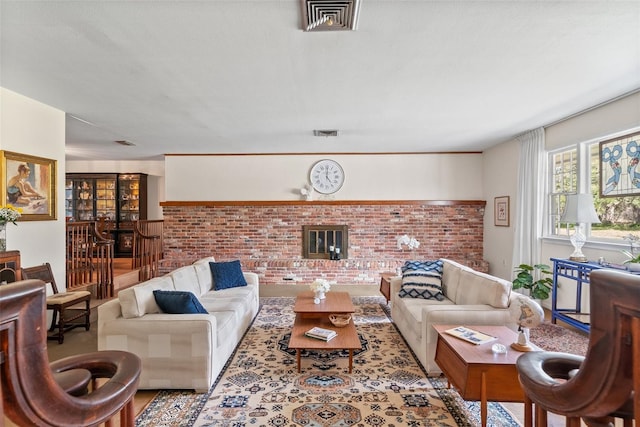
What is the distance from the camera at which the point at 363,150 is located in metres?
5.70

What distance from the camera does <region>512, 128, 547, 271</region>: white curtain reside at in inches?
170

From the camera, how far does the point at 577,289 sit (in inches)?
144

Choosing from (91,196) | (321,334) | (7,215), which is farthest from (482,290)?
(91,196)

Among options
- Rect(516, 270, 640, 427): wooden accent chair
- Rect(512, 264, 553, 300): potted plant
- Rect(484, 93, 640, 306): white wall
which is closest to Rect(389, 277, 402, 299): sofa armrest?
Rect(512, 264, 553, 300): potted plant

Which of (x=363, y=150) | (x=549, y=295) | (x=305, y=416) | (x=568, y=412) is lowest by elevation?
(x=305, y=416)

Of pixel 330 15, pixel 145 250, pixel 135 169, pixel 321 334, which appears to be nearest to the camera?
pixel 330 15

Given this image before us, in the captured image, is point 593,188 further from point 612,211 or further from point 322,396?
point 322,396

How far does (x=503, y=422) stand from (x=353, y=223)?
4.07 metres

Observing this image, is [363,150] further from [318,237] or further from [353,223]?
[318,237]

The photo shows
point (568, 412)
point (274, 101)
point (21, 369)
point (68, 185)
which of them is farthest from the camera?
point (68, 185)

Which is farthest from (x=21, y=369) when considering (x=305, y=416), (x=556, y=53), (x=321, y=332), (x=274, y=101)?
(x=556, y=53)

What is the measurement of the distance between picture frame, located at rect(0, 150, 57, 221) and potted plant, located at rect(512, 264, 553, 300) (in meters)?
5.84

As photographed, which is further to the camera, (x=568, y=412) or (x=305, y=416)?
(x=305, y=416)

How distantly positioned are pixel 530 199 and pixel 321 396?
13.2 feet
